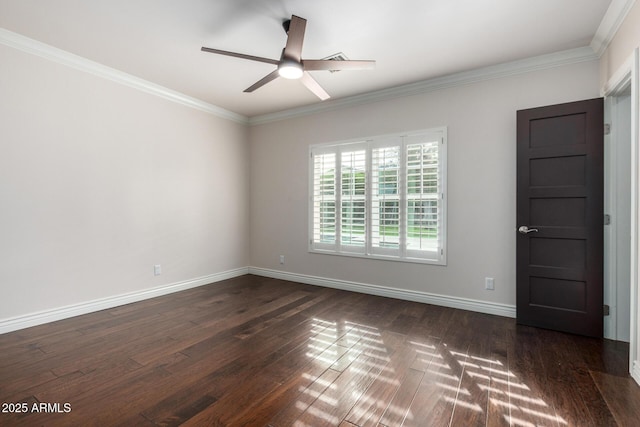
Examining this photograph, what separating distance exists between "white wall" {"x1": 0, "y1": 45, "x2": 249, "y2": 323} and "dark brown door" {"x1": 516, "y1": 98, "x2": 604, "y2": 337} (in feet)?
14.0

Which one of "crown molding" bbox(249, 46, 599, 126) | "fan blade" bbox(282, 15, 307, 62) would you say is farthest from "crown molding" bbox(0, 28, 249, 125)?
"fan blade" bbox(282, 15, 307, 62)

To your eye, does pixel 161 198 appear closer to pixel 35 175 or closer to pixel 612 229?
pixel 35 175

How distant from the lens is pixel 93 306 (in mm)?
3430

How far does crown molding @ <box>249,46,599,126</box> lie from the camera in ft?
9.98

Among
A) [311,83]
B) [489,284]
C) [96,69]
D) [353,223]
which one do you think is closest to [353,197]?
[353,223]

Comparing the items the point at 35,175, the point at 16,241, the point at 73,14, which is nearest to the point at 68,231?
the point at 16,241

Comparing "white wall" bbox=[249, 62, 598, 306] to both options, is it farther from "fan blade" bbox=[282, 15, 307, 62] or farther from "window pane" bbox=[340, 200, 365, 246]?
"fan blade" bbox=[282, 15, 307, 62]

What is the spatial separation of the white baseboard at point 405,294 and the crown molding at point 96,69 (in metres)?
2.93

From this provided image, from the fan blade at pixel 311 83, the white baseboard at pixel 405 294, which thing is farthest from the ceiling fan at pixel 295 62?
the white baseboard at pixel 405 294

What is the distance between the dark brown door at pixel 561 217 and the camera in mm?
2795

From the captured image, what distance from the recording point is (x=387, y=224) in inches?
161

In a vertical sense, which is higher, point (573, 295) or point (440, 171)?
point (440, 171)

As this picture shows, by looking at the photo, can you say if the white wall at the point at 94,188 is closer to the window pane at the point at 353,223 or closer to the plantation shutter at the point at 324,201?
the plantation shutter at the point at 324,201

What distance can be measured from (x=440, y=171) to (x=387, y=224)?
0.95 m
